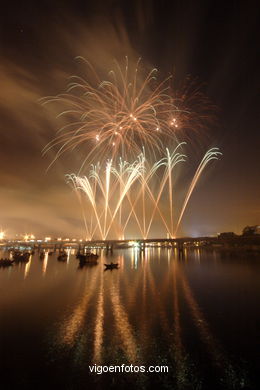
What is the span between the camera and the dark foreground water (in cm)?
1408

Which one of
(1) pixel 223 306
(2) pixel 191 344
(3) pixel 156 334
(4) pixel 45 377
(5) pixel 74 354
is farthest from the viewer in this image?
(1) pixel 223 306

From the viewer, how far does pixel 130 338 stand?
19812 mm

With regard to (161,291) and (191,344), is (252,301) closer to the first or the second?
(161,291)

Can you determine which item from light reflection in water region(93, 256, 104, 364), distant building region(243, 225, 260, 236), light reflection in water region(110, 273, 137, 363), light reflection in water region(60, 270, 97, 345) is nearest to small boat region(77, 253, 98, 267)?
light reflection in water region(60, 270, 97, 345)

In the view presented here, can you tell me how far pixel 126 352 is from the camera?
17312 mm

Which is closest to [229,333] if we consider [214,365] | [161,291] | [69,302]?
[214,365]

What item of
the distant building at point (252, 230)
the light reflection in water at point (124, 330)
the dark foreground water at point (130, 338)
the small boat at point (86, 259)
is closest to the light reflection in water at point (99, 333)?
the dark foreground water at point (130, 338)

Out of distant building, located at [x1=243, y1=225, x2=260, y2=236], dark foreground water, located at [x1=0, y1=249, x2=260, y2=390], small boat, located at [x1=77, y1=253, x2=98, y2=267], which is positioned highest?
distant building, located at [x1=243, y1=225, x2=260, y2=236]

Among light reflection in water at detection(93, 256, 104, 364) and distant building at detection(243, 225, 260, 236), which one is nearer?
light reflection in water at detection(93, 256, 104, 364)

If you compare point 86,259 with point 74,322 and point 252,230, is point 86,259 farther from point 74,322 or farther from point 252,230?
point 252,230

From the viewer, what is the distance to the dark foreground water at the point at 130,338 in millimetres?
14078

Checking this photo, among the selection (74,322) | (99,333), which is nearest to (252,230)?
(74,322)

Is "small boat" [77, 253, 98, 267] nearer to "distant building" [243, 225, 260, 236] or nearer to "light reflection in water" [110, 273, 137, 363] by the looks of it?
"light reflection in water" [110, 273, 137, 363]

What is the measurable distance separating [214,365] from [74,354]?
31.9 ft
